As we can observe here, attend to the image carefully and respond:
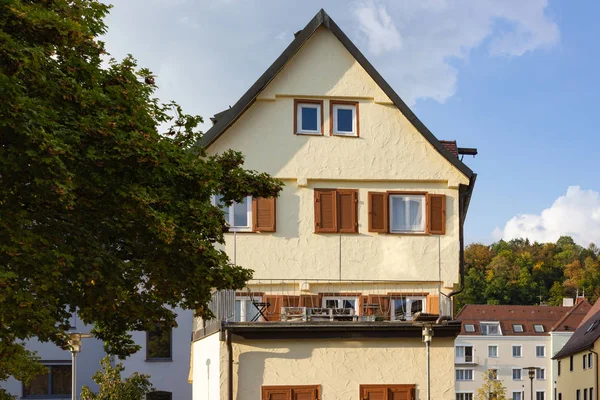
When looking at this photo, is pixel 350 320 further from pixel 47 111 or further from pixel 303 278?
pixel 47 111

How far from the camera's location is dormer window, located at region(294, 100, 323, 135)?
1072 inches

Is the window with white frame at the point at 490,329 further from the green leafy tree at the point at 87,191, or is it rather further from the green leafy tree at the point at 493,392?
the green leafy tree at the point at 87,191

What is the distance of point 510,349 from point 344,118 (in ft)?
288

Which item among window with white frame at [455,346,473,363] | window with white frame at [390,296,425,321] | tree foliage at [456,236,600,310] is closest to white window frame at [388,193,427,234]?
window with white frame at [390,296,425,321]

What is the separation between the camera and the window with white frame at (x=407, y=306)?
26.8m

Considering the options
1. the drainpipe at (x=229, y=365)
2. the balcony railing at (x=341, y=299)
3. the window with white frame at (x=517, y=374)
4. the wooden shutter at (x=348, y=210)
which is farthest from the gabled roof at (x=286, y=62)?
the window with white frame at (x=517, y=374)

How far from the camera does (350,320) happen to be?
25469 millimetres

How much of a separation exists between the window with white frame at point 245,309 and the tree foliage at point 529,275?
108769 millimetres

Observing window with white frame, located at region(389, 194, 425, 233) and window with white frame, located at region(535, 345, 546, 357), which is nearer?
window with white frame, located at region(389, 194, 425, 233)

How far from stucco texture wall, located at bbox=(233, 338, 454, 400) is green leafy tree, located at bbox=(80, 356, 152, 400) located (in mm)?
13118

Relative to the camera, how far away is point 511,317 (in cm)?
11256

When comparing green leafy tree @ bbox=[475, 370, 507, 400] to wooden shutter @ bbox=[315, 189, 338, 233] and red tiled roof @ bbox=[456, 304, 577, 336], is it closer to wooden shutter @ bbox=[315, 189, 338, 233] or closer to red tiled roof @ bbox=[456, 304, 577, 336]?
red tiled roof @ bbox=[456, 304, 577, 336]

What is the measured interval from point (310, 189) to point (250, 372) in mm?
5427

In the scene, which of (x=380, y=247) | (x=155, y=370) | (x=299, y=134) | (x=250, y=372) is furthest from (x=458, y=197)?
(x=155, y=370)
